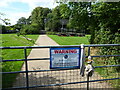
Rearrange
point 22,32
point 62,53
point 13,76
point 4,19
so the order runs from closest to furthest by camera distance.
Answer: point 62,53 → point 4,19 → point 22,32 → point 13,76

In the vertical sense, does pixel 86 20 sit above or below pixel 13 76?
above

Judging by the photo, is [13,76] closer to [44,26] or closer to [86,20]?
[86,20]

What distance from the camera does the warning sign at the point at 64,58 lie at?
293cm

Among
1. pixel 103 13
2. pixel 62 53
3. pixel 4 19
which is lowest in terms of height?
pixel 62 53

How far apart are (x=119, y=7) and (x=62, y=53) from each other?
493cm

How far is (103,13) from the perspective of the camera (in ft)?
23.4

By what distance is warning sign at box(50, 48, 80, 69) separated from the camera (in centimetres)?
293

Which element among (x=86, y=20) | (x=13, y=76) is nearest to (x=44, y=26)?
(x=86, y=20)

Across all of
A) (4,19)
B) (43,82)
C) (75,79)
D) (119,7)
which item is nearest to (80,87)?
(75,79)

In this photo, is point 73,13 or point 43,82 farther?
point 73,13

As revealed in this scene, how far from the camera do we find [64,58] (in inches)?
118

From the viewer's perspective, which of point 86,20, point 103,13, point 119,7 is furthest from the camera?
point 86,20

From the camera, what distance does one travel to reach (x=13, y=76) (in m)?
4.61

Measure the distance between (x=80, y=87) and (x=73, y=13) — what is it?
5.46 meters
